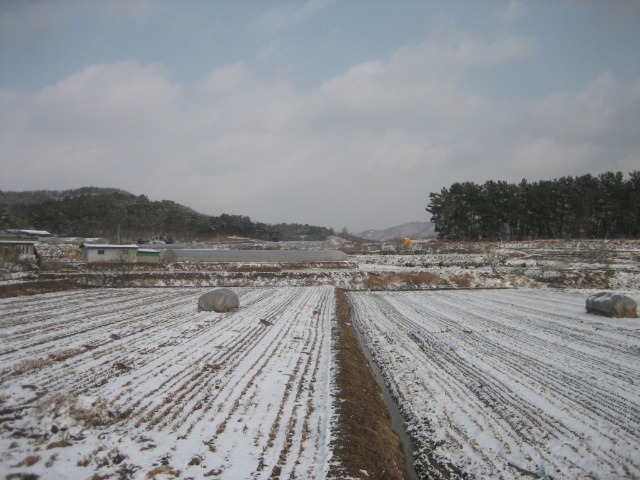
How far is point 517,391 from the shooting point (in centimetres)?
910

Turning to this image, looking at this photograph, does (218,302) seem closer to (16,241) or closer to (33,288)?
(33,288)

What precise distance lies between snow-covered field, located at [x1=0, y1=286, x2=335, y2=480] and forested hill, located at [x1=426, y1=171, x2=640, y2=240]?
6380 cm

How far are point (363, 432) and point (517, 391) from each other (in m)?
4.62

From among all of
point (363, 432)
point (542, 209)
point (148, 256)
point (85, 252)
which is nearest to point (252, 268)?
point (148, 256)

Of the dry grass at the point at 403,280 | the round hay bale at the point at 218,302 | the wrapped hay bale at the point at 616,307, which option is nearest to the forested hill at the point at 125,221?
the dry grass at the point at 403,280

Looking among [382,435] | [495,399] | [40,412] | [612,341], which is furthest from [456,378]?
[40,412]

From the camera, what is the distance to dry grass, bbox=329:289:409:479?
230 inches

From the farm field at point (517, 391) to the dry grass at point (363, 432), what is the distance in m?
0.53

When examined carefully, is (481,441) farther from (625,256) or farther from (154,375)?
(625,256)

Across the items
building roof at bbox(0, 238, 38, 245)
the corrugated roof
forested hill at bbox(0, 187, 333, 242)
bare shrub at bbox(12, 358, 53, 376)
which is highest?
forested hill at bbox(0, 187, 333, 242)

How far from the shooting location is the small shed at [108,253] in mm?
48438

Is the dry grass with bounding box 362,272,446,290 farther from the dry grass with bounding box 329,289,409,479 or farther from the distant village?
the distant village

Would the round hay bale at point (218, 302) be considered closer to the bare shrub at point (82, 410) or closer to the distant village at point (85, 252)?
the bare shrub at point (82, 410)

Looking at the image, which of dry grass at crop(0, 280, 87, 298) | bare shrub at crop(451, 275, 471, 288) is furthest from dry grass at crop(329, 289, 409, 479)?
bare shrub at crop(451, 275, 471, 288)
